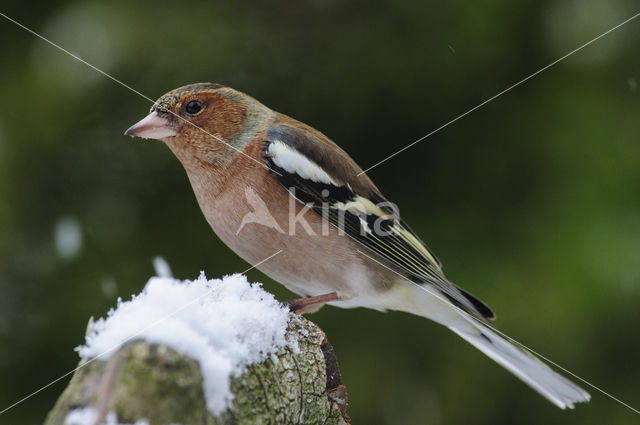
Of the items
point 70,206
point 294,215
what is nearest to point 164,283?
point 294,215

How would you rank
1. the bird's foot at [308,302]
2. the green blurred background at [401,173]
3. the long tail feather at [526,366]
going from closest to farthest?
the bird's foot at [308,302] → the long tail feather at [526,366] → the green blurred background at [401,173]

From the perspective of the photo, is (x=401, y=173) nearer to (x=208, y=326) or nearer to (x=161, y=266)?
(x=161, y=266)

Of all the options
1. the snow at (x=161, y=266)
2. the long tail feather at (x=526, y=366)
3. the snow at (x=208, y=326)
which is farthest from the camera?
the snow at (x=161, y=266)

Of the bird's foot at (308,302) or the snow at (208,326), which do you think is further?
the bird's foot at (308,302)

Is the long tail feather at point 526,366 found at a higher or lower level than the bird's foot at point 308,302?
higher

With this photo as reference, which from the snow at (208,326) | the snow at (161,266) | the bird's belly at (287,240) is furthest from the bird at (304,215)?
the snow at (161,266)

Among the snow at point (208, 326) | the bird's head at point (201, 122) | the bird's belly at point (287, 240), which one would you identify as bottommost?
the snow at point (208, 326)

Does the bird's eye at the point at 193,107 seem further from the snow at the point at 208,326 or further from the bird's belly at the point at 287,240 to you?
the snow at the point at 208,326

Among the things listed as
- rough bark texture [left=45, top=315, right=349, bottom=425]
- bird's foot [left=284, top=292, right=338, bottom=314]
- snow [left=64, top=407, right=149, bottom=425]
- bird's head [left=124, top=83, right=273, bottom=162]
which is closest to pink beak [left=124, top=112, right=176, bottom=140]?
bird's head [left=124, top=83, right=273, bottom=162]
